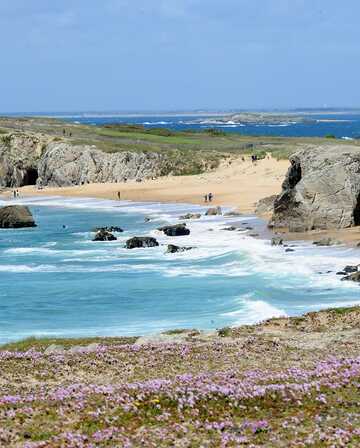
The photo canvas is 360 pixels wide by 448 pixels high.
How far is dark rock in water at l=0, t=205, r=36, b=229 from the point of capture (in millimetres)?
58219

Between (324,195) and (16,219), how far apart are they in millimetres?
22198

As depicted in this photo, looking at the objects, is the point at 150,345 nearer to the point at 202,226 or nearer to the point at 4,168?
the point at 202,226

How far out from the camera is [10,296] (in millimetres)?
33594

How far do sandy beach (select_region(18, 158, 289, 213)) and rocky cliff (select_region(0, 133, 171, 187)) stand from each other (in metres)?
1.76

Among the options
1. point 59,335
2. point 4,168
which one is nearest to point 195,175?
point 4,168

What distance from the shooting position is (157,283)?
34.6 m

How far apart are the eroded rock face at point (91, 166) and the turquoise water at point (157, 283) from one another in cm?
3440

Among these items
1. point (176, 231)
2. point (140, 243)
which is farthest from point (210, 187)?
point (140, 243)

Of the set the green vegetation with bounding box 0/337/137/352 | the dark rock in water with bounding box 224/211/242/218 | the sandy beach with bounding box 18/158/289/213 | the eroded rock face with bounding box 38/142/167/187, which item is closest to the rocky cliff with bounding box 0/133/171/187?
the eroded rock face with bounding box 38/142/167/187

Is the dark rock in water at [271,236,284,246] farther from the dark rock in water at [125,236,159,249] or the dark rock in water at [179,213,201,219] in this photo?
the dark rock in water at [179,213,201,219]

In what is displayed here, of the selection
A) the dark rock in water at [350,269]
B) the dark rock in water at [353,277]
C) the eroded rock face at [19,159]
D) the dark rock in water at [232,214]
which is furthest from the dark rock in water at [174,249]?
the eroded rock face at [19,159]

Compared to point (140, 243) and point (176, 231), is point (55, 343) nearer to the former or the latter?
point (140, 243)

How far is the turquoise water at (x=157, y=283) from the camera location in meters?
28.4

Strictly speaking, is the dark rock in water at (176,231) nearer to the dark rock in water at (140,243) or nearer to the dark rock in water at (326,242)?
the dark rock in water at (140,243)
